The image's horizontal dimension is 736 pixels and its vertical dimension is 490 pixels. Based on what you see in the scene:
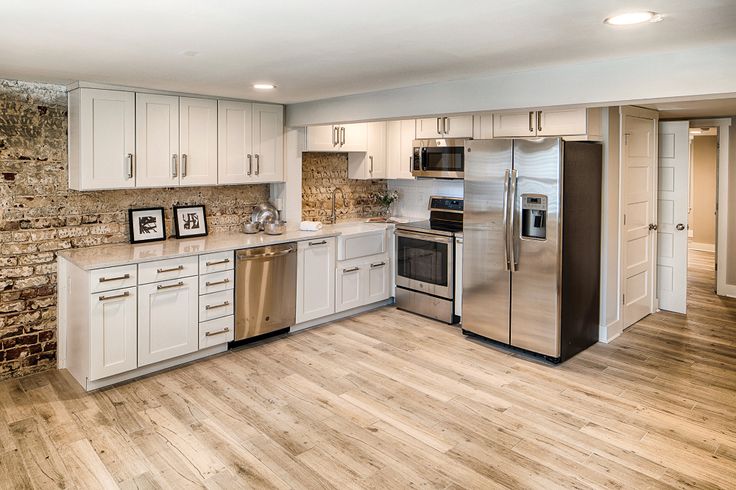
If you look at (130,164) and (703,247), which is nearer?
(130,164)

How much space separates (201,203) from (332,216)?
1.55 metres

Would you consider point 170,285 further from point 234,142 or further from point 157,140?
point 234,142

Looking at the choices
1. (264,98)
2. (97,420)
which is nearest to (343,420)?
(97,420)

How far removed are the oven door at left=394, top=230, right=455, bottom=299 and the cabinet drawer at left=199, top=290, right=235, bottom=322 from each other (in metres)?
1.96

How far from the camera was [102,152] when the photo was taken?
3.95m

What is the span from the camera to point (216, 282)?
4293mm

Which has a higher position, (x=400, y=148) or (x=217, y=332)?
(x=400, y=148)

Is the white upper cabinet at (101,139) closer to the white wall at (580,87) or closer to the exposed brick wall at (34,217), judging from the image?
the exposed brick wall at (34,217)

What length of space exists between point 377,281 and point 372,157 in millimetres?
1381

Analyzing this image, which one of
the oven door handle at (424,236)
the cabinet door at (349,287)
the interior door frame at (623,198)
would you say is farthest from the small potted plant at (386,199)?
the interior door frame at (623,198)

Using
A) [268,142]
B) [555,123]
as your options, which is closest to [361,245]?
[268,142]

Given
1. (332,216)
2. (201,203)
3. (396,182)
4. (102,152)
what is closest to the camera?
(102,152)

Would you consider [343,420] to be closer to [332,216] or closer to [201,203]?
[201,203]

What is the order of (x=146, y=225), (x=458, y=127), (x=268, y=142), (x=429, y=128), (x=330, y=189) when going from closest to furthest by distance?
(x=146, y=225) < (x=268, y=142) < (x=458, y=127) < (x=429, y=128) < (x=330, y=189)
